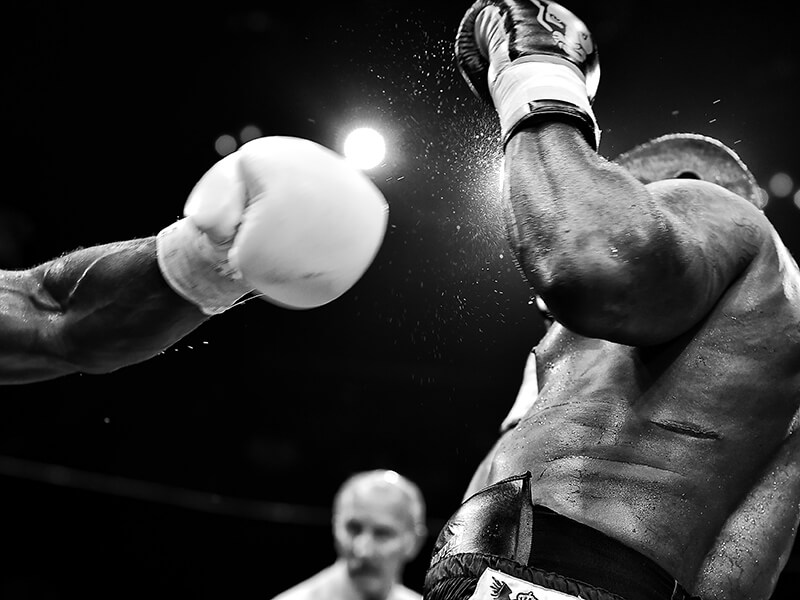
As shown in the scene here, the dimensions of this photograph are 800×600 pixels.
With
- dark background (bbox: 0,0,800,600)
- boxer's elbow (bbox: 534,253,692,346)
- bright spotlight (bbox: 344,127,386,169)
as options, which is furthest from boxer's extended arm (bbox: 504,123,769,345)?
bright spotlight (bbox: 344,127,386,169)

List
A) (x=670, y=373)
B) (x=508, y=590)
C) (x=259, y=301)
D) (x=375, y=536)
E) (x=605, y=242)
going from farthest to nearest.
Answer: (x=259, y=301)
(x=375, y=536)
(x=670, y=373)
(x=508, y=590)
(x=605, y=242)

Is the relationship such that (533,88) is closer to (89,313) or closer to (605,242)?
(605,242)

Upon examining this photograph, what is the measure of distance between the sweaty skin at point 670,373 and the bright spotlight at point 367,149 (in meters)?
2.76

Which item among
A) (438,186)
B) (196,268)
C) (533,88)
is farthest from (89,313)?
(438,186)

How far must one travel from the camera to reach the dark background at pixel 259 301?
4863mm

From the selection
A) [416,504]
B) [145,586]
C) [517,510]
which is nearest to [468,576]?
[517,510]

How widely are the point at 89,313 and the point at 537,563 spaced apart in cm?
84

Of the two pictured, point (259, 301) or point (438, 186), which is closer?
point (438, 186)

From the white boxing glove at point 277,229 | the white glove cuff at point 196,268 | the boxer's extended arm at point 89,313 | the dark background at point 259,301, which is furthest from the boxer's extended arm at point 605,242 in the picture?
the dark background at point 259,301

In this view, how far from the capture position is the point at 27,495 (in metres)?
6.28

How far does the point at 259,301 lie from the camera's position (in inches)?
238

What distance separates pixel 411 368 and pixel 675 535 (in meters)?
5.77

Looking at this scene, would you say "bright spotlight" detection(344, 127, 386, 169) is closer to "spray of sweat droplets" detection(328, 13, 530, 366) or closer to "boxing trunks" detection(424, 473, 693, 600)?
"spray of sweat droplets" detection(328, 13, 530, 366)

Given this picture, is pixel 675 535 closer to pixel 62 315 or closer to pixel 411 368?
pixel 62 315
